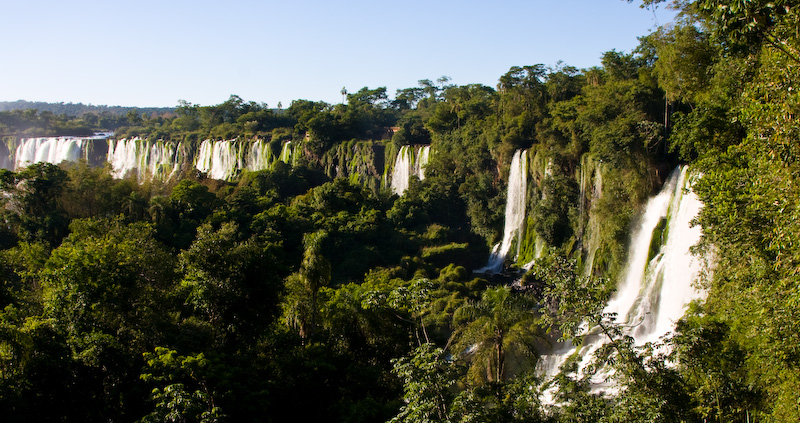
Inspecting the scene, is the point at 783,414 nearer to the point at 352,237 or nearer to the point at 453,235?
the point at 352,237

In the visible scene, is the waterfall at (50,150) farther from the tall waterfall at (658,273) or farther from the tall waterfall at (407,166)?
the tall waterfall at (658,273)

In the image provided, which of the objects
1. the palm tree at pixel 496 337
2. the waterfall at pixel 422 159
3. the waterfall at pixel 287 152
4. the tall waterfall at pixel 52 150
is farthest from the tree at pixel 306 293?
the tall waterfall at pixel 52 150

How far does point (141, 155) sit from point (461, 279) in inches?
1988

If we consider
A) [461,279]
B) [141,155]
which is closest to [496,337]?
[461,279]

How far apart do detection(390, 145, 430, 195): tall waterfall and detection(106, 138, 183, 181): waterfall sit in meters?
29.4

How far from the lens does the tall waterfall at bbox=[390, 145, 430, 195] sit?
45969 mm

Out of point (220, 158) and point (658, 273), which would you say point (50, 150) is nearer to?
point (220, 158)

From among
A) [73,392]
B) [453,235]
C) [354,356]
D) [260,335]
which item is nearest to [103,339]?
[73,392]

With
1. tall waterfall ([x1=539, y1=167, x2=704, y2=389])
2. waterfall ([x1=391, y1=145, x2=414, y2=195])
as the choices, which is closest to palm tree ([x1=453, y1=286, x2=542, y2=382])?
tall waterfall ([x1=539, y1=167, x2=704, y2=389])

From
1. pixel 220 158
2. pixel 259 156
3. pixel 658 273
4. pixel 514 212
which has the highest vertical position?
pixel 259 156

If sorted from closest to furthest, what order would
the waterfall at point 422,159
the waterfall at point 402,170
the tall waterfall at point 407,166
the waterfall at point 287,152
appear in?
1. the waterfall at point 422,159
2. the tall waterfall at point 407,166
3. the waterfall at point 402,170
4. the waterfall at point 287,152

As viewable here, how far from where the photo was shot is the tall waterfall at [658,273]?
19.1m

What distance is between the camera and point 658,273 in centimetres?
2027

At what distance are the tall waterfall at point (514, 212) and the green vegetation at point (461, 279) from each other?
2.37 ft
